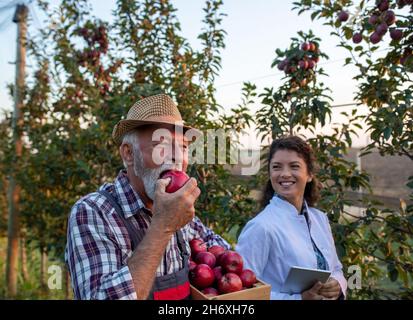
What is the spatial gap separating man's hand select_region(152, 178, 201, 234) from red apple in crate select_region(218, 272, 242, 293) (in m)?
0.24

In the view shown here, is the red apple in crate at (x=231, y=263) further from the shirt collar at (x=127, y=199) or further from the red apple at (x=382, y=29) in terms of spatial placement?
the red apple at (x=382, y=29)

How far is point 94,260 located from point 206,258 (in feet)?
1.37

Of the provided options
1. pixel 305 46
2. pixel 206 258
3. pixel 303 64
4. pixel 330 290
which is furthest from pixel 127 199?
pixel 305 46

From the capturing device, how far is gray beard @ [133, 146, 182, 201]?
4.44 ft

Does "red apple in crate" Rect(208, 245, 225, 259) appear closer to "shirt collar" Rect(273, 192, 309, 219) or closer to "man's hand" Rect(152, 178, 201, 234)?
"man's hand" Rect(152, 178, 201, 234)

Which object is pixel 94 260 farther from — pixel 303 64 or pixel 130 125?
pixel 303 64

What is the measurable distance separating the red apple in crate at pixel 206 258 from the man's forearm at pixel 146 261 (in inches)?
11.6

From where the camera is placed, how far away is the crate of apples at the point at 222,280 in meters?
1.23

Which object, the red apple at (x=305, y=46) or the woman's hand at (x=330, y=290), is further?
the red apple at (x=305, y=46)

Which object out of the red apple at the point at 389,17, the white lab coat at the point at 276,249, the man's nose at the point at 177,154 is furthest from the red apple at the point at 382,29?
the man's nose at the point at 177,154

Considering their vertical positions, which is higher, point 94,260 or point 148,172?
point 148,172

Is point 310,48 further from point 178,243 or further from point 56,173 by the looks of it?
point 56,173

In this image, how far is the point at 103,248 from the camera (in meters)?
1.14

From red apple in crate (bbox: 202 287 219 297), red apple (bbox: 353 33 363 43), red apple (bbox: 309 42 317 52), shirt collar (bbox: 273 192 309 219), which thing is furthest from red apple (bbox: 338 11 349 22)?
red apple in crate (bbox: 202 287 219 297)
